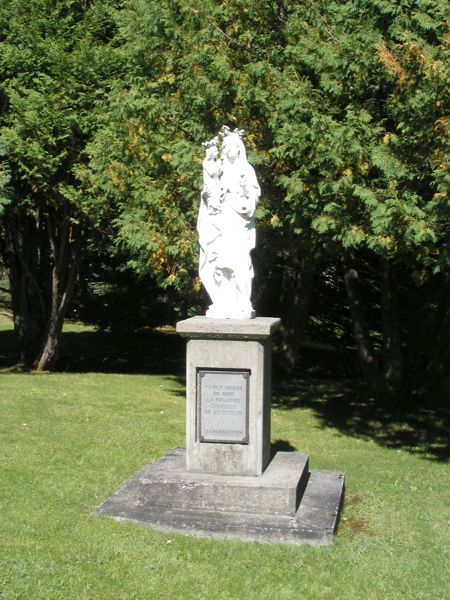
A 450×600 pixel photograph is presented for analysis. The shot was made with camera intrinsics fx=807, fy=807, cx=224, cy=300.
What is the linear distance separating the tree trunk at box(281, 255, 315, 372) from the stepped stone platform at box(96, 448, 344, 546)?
1088cm

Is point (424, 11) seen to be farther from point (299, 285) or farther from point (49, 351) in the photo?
point (49, 351)

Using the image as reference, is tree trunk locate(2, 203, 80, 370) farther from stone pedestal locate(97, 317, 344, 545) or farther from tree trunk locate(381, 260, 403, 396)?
stone pedestal locate(97, 317, 344, 545)

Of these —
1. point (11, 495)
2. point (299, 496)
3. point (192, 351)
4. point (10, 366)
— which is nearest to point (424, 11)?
point (192, 351)

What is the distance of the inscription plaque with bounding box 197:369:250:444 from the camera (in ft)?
26.1

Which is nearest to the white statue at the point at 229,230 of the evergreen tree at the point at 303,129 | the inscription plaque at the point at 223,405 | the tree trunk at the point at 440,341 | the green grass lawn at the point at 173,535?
the inscription plaque at the point at 223,405

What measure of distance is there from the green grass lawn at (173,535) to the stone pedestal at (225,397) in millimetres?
1055

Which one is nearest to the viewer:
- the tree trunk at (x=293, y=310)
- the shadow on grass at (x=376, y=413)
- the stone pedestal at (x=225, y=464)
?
the stone pedestal at (x=225, y=464)

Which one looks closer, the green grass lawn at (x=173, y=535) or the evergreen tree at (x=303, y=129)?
the green grass lawn at (x=173, y=535)

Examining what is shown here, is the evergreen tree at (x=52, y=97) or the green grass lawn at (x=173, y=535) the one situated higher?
the evergreen tree at (x=52, y=97)

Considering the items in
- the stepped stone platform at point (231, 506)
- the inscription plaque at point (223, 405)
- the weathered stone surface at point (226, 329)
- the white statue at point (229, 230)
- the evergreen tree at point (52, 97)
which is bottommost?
the stepped stone platform at point (231, 506)

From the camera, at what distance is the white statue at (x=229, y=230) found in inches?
325

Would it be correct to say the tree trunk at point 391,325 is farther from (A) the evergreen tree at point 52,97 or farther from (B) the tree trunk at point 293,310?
(A) the evergreen tree at point 52,97

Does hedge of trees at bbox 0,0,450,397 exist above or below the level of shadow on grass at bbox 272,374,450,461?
above

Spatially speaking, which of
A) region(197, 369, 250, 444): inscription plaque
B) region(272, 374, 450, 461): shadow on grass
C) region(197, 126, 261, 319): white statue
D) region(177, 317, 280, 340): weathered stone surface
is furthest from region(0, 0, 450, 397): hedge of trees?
region(197, 369, 250, 444): inscription plaque
